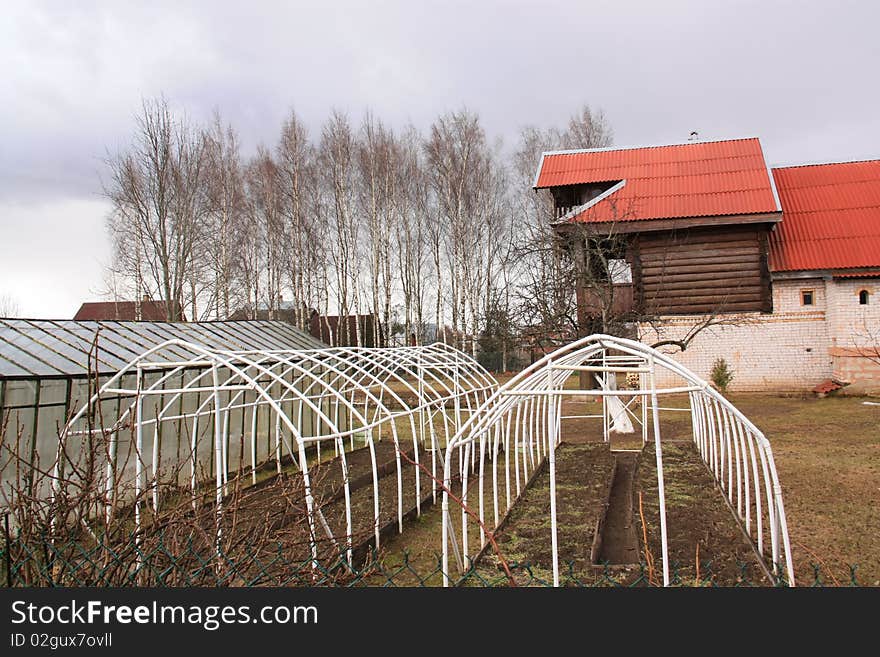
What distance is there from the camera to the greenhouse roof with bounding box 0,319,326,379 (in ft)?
27.1

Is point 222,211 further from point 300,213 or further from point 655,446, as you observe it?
point 655,446

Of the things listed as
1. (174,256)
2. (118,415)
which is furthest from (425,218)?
(118,415)

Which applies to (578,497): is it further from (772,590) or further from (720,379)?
(720,379)

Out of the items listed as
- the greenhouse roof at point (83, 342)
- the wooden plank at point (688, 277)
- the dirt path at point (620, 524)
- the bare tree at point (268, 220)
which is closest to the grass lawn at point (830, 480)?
the dirt path at point (620, 524)

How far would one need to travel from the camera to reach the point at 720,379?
19859 millimetres

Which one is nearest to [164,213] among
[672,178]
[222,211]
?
[222,211]

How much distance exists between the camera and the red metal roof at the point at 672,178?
19.8 metres

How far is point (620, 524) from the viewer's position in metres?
7.49

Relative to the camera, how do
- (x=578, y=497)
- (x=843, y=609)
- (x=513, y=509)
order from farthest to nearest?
(x=578, y=497)
(x=513, y=509)
(x=843, y=609)

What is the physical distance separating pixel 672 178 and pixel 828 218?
496cm

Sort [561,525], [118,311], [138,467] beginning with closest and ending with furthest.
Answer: [138,467] → [561,525] → [118,311]

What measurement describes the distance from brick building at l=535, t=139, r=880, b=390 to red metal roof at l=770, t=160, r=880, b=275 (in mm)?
49

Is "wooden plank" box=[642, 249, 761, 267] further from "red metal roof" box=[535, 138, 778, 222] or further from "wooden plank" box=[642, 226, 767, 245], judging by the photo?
"red metal roof" box=[535, 138, 778, 222]

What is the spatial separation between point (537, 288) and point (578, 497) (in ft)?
22.6
